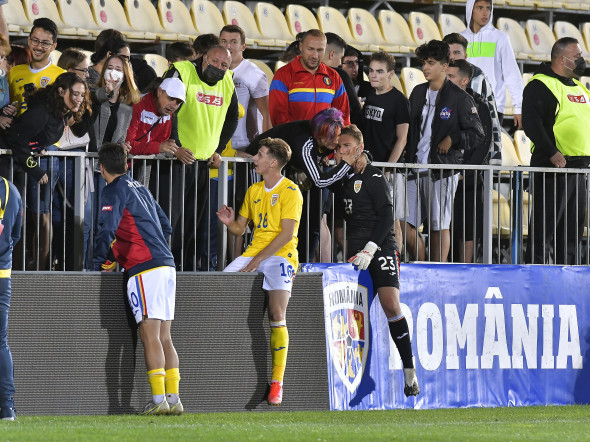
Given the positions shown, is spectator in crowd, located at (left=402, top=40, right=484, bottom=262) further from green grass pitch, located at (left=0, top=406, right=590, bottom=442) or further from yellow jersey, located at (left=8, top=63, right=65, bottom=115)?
yellow jersey, located at (left=8, top=63, right=65, bottom=115)

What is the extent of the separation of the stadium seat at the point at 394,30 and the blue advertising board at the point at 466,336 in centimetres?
703

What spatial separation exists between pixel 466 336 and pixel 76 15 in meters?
7.62

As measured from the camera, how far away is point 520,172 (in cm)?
1095

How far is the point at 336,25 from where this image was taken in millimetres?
16641

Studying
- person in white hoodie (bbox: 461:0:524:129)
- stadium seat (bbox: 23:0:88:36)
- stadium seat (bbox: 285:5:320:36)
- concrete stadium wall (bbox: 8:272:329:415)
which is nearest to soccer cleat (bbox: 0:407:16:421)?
concrete stadium wall (bbox: 8:272:329:415)

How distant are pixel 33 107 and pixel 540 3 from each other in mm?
11863

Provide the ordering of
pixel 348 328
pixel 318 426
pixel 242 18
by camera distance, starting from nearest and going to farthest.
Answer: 1. pixel 318 426
2. pixel 348 328
3. pixel 242 18

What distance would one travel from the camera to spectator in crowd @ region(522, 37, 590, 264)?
10914 millimetres

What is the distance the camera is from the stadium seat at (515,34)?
17797 mm

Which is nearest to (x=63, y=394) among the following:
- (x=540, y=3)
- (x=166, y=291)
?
(x=166, y=291)

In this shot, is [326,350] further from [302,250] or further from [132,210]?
[132,210]

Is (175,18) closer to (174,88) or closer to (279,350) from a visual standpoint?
(174,88)

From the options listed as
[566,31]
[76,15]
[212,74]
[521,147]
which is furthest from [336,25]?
[212,74]

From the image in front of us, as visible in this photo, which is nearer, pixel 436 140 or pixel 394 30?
pixel 436 140
